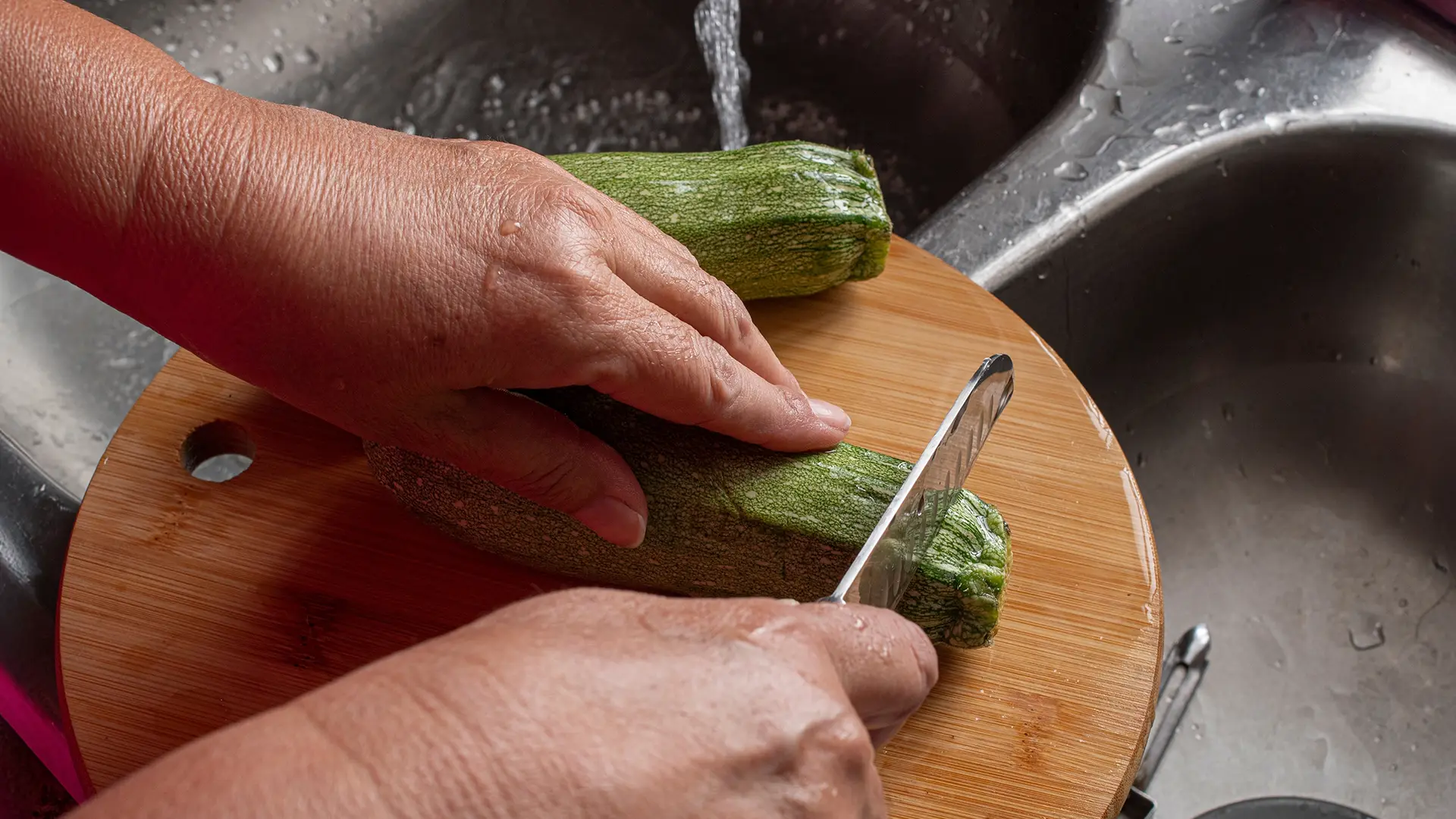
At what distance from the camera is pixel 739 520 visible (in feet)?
5.19

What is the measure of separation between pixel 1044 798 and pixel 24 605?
1799 mm

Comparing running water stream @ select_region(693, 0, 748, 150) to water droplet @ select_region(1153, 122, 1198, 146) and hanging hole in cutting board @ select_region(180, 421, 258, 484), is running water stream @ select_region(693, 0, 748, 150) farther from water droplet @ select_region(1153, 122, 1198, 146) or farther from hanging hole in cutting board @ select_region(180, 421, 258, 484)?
hanging hole in cutting board @ select_region(180, 421, 258, 484)

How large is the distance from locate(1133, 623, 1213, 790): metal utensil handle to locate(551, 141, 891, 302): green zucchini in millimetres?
1050

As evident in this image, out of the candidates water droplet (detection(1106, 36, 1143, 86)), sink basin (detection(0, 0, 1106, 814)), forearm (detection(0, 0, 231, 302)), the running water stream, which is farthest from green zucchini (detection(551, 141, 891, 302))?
the running water stream

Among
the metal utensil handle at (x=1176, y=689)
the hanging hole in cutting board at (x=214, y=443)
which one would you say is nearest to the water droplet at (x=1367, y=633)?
the metal utensil handle at (x=1176, y=689)

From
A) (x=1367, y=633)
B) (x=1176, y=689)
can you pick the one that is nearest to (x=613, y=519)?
(x=1176, y=689)

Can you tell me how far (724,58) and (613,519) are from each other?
6.89 ft

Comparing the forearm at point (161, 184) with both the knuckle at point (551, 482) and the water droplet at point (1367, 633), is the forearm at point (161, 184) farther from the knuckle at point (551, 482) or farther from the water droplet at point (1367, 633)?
the water droplet at point (1367, 633)

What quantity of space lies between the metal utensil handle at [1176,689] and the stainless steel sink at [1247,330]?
9 cm

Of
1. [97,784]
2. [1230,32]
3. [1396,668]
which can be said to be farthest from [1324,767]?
[97,784]

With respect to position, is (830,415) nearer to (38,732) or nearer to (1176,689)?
(1176,689)

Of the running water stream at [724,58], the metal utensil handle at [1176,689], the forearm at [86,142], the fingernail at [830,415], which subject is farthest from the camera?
the running water stream at [724,58]

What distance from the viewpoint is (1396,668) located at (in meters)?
2.25

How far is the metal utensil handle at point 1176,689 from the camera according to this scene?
2.08 metres
